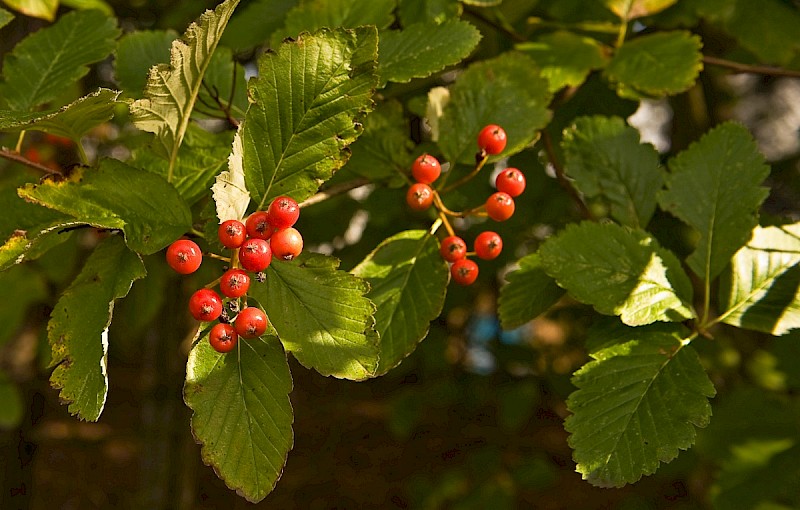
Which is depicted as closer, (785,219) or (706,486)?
(785,219)

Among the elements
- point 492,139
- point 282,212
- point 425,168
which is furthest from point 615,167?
point 282,212

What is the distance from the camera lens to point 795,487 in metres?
1.68


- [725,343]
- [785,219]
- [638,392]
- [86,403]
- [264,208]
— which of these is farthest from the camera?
[725,343]

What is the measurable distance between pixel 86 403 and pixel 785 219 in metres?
1.16

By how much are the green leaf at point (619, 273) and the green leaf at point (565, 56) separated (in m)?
0.40

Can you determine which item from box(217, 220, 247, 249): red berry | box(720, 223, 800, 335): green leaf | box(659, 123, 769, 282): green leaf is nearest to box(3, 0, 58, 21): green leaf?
box(217, 220, 247, 249): red berry

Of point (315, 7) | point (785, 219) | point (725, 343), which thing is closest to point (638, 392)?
point (785, 219)

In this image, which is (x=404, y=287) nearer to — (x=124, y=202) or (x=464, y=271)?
(x=464, y=271)

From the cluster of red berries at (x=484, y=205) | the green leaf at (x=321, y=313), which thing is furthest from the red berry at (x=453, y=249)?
the green leaf at (x=321, y=313)

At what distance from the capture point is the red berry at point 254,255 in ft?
2.71

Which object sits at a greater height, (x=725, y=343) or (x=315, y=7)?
(x=315, y=7)

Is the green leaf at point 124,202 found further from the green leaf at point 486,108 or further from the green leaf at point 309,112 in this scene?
the green leaf at point 486,108

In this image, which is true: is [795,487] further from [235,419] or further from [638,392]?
[235,419]

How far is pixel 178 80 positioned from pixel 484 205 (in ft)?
1.64
